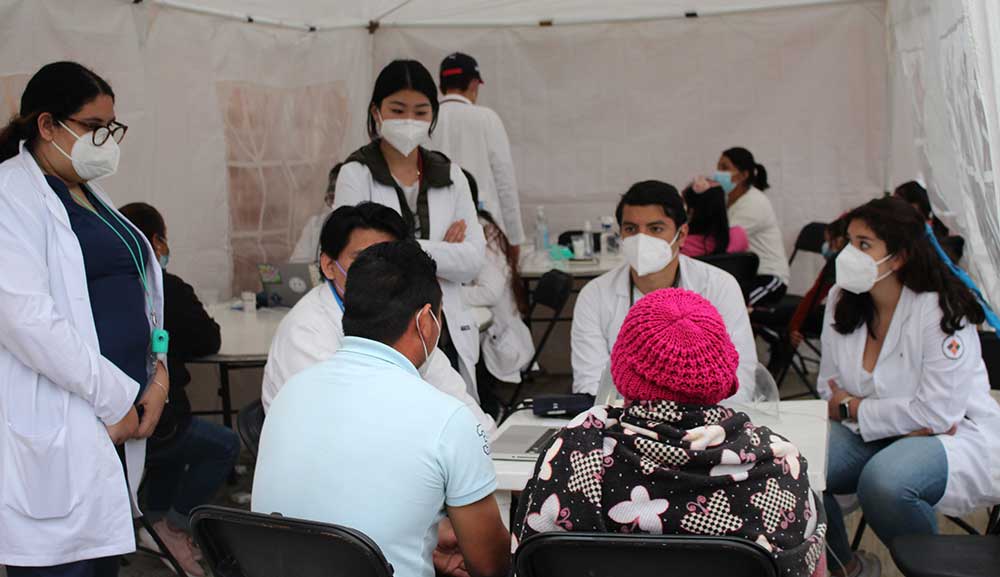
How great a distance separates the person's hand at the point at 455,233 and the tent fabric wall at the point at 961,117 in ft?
4.85

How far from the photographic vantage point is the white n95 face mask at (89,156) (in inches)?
91.7

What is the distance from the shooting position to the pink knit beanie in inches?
59.8

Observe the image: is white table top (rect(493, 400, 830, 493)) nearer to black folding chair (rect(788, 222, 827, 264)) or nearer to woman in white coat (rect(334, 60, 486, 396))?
woman in white coat (rect(334, 60, 486, 396))

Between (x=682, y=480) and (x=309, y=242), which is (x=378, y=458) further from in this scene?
(x=309, y=242)

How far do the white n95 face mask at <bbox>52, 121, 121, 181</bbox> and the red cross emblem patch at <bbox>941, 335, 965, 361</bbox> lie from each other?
2.25m

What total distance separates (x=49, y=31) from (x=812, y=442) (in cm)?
313

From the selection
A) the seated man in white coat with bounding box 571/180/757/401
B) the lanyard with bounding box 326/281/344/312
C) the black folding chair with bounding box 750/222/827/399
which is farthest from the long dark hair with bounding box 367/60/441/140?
the black folding chair with bounding box 750/222/827/399

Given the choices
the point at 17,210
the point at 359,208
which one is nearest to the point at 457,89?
the point at 359,208

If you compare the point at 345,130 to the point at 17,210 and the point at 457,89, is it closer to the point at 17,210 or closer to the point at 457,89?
the point at 457,89

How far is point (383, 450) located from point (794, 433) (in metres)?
1.16

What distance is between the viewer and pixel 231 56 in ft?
15.5

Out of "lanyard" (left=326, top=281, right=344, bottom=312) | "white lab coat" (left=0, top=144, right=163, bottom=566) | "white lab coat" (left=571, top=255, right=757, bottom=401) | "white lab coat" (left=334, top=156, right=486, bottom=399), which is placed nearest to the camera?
"white lab coat" (left=0, top=144, right=163, bottom=566)

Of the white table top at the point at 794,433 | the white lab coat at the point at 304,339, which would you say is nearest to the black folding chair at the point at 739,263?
the white table top at the point at 794,433

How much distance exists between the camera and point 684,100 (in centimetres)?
602
